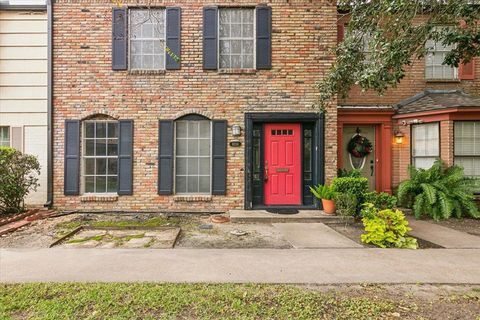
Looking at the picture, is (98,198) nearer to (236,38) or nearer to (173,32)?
(173,32)

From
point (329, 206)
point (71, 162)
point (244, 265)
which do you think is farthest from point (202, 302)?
point (71, 162)

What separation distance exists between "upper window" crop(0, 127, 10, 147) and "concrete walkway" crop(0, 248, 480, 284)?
15.1 feet

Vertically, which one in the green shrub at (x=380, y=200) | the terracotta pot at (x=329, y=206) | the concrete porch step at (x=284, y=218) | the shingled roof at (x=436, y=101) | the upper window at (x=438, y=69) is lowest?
the concrete porch step at (x=284, y=218)

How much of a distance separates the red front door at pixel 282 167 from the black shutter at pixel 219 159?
3.80 feet

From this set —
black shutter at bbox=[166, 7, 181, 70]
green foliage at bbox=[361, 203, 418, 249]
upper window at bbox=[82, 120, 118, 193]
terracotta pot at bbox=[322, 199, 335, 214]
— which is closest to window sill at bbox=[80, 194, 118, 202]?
upper window at bbox=[82, 120, 118, 193]

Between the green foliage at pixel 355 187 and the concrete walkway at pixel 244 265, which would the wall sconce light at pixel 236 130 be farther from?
the concrete walkway at pixel 244 265

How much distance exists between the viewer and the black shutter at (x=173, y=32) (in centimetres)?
746

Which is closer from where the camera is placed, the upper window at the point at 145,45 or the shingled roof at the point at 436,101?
the upper window at the point at 145,45

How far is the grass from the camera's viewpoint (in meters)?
2.72

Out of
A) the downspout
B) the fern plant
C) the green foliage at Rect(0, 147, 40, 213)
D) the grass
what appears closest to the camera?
the grass

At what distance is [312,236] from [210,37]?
18.6 feet

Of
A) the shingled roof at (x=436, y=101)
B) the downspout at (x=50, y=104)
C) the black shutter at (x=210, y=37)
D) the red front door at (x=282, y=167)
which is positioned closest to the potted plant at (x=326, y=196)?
the red front door at (x=282, y=167)

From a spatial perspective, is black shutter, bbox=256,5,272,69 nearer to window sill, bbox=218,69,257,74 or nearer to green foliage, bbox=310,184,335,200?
window sill, bbox=218,69,257,74

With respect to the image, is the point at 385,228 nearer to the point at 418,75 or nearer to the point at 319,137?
the point at 319,137
